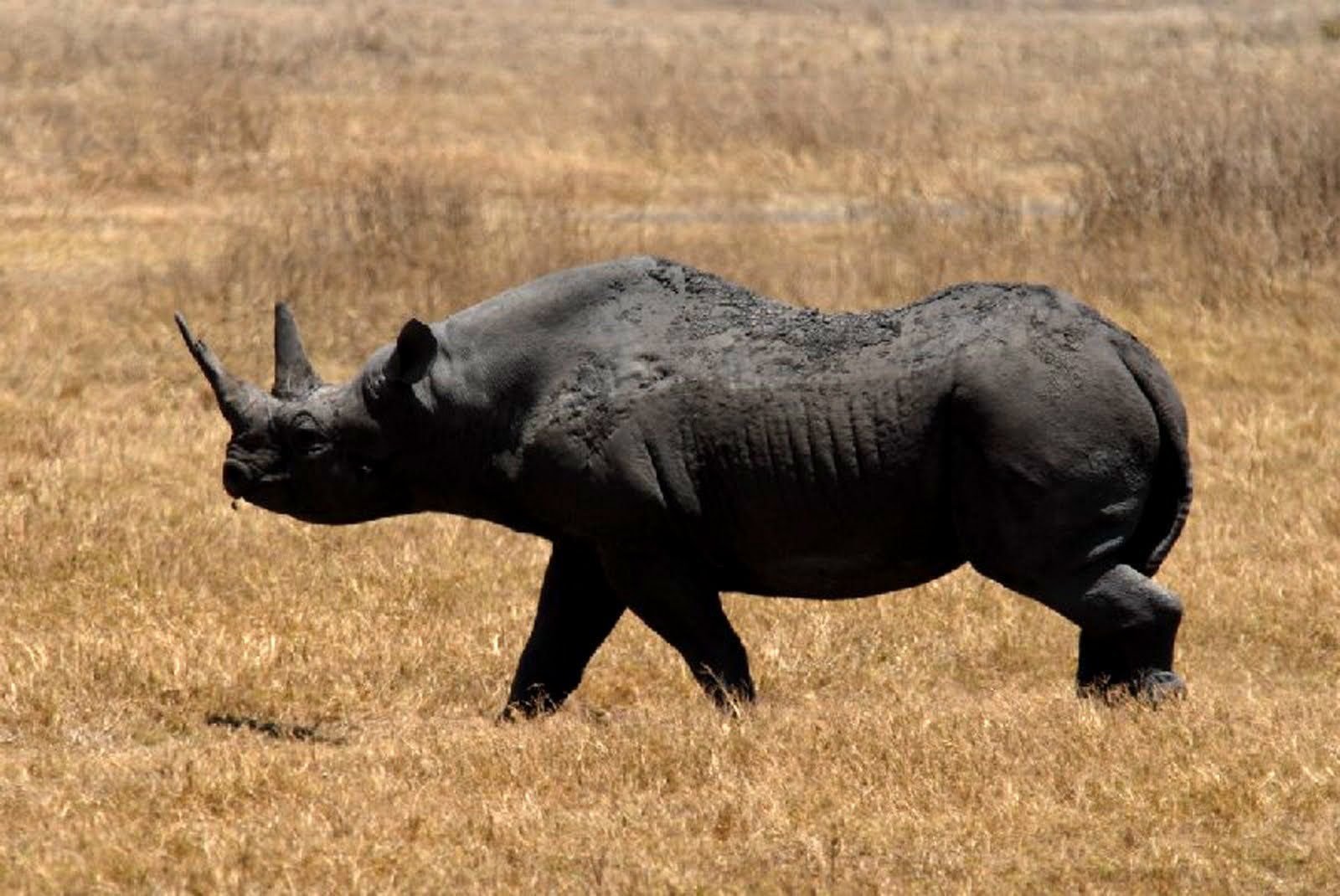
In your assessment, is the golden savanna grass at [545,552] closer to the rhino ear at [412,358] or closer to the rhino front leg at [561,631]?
the rhino front leg at [561,631]

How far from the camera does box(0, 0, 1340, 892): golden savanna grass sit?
7.35 meters

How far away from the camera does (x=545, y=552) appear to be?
12.6m

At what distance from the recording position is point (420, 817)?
24.5 feet

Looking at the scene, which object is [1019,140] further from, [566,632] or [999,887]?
[999,887]

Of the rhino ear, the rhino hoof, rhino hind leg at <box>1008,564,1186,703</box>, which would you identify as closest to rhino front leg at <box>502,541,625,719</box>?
the rhino ear

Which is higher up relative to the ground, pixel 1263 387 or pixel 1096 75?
pixel 1263 387

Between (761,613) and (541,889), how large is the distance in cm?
460

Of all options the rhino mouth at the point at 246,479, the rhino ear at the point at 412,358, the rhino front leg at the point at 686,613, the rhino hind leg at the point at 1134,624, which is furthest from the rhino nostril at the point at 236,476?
the rhino hind leg at the point at 1134,624

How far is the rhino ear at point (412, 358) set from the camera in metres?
9.11

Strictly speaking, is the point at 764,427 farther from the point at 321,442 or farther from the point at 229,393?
the point at 229,393

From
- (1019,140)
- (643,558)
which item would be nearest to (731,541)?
(643,558)

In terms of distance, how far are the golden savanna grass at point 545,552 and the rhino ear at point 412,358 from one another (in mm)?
1322

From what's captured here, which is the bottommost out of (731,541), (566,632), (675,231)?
(675,231)

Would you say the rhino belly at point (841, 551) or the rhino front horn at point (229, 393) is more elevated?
the rhino front horn at point (229, 393)
